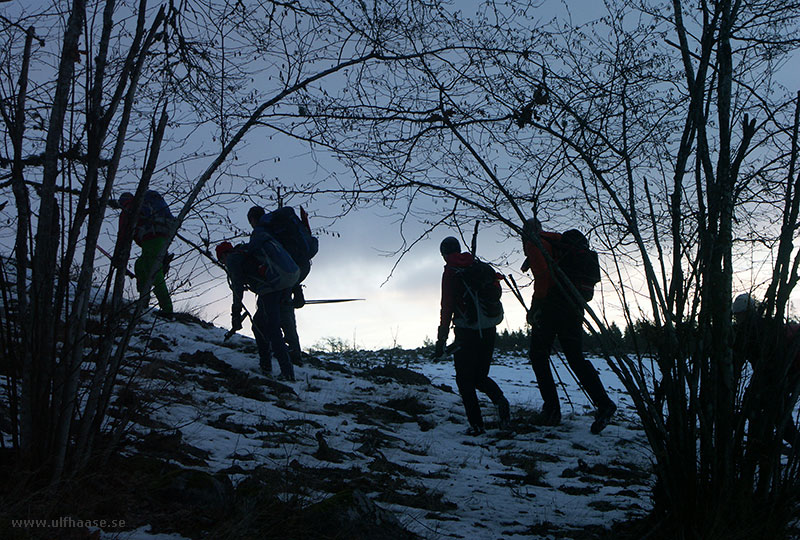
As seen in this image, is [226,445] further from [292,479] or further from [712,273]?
[712,273]

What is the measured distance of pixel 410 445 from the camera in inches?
193

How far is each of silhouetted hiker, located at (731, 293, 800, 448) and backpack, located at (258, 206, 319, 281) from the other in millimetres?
4737

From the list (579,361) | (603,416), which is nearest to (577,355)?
(579,361)

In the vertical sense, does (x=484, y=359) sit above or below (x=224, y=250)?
below

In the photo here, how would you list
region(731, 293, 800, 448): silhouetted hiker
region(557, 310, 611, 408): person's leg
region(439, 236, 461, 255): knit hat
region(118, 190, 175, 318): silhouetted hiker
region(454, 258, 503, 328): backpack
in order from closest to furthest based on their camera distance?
region(731, 293, 800, 448): silhouetted hiker
region(118, 190, 175, 318): silhouetted hiker
region(557, 310, 611, 408): person's leg
region(454, 258, 503, 328): backpack
region(439, 236, 461, 255): knit hat

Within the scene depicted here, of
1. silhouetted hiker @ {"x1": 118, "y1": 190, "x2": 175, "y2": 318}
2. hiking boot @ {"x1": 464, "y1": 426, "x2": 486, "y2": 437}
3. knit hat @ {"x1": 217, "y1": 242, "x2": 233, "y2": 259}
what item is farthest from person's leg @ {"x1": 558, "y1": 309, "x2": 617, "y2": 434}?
knit hat @ {"x1": 217, "y1": 242, "x2": 233, "y2": 259}

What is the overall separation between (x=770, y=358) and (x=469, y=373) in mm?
3112

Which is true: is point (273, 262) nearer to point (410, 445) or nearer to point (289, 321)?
point (289, 321)

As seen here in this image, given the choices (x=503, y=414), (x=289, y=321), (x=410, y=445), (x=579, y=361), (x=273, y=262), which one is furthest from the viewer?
(x=289, y=321)

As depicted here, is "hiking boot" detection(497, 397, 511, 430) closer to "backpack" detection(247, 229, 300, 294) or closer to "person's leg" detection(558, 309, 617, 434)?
"person's leg" detection(558, 309, 617, 434)

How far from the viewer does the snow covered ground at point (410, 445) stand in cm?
322

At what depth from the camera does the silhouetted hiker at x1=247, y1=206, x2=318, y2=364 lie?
653 cm

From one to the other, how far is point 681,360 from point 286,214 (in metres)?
4.72

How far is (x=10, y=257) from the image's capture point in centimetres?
278
